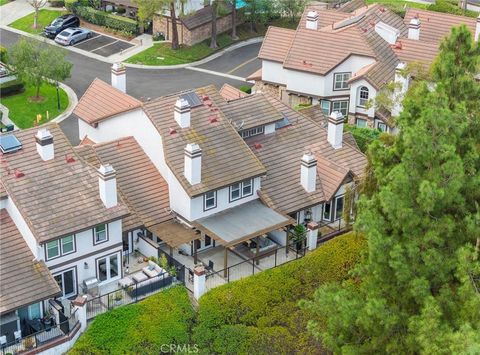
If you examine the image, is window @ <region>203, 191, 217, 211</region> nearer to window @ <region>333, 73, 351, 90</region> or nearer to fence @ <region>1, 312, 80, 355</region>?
fence @ <region>1, 312, 80, 355</region>

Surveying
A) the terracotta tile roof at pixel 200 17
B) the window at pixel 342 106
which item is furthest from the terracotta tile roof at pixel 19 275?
the terracotta tile roof at pixel 200 17

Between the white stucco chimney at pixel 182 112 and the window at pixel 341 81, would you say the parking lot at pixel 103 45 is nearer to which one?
the window at pixel 341 81

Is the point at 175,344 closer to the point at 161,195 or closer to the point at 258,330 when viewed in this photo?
the point at 258,330

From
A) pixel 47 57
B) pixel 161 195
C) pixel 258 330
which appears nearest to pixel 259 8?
pixel 47 57

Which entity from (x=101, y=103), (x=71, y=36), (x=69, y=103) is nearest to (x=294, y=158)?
(x=101, y=103)

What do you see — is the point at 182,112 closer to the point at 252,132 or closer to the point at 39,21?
the point at 252,132
